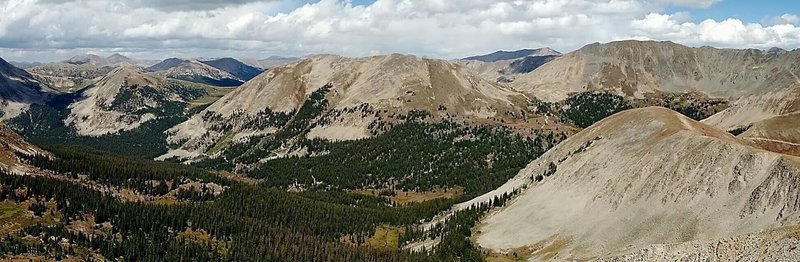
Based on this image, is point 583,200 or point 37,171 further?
point 37,171

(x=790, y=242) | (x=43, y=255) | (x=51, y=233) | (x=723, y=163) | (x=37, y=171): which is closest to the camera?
(x=790, y=242)

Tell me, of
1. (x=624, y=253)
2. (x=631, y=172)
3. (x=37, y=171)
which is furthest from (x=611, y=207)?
(x=37, y=171)

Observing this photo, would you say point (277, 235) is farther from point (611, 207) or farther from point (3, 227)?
point (611, 207)

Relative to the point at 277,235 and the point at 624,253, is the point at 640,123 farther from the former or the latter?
the point at 277,235

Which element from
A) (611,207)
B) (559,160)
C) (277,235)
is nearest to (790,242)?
(611,207)

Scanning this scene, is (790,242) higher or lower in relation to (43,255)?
higher

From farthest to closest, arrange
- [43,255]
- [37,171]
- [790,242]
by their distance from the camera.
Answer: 1. [37,171]
2. [43,255]
3. [790,242]

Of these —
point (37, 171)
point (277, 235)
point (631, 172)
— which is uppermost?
point (631, 172)
